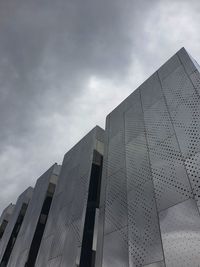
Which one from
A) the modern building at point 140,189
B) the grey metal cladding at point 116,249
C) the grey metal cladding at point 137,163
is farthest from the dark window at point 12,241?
the grey metal cladding at point 137,163

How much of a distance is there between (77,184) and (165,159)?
7.48 metres

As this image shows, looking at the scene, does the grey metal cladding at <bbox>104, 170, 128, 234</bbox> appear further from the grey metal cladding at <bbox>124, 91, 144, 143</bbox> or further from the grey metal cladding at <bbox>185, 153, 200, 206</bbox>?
the grey metal cladding at <bbox>185, 153, 200, 206</bbox>

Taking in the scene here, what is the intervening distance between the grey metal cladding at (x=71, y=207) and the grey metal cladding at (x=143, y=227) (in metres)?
3.70

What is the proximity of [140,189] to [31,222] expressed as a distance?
538 inches

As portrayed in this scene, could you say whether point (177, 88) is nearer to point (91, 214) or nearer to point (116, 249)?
point (116, 249)

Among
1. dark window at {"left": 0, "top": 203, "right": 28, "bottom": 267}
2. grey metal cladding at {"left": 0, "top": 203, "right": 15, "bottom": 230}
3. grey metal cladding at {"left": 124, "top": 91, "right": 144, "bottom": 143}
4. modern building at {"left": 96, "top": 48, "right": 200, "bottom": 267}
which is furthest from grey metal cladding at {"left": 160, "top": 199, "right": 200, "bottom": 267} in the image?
grey metal cladding at {"left": 0, "top": 203, "right": 15, "bottom": 230}

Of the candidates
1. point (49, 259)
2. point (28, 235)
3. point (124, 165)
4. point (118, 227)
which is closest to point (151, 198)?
point (118, 227)

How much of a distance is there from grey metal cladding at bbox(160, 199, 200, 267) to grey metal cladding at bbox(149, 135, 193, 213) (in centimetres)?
34

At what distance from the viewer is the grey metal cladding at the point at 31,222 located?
16844 millimetres

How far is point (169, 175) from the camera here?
299 inches

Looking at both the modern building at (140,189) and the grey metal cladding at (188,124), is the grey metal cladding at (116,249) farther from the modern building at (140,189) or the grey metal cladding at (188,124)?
the grey metal cladding at (188,124)

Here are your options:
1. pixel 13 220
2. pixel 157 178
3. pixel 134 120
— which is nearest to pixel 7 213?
pixel 13 220

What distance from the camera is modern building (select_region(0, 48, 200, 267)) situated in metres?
6.55

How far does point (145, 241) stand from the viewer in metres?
7.12
